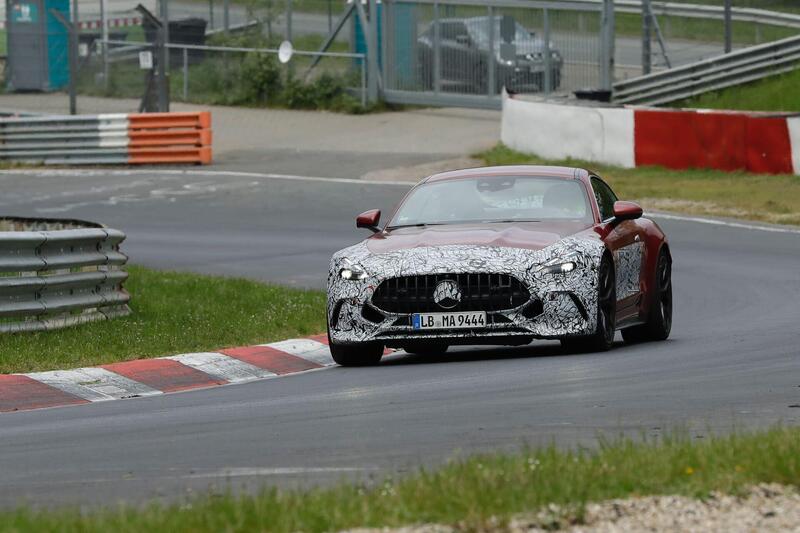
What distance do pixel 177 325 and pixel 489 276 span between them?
371 cm

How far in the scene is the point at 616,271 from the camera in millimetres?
12969

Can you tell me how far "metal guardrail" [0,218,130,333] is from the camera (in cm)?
1382

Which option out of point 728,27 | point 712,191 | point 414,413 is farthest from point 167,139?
point 414,413

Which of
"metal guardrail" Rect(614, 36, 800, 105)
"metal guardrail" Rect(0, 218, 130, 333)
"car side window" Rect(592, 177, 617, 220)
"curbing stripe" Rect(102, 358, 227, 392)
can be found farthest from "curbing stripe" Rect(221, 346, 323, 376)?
"metal guardrail" Rect(614, 36, 800, 105)

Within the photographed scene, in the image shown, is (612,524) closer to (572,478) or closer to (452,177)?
(572,478)

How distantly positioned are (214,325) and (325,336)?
929 mm

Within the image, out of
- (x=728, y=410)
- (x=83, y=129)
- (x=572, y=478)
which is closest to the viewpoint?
(x=572, y=478)

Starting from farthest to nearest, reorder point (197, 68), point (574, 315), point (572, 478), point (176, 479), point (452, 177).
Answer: point (197, 68) → point (452, 177) → point (574, 315) → point (176, 479) → point (572, 478)

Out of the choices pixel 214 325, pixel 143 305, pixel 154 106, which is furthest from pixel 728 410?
pixel 154 106

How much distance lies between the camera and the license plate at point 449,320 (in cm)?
1201

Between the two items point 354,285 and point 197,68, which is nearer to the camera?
point 354,285

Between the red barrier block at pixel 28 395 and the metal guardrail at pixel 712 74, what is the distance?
25.7 meters

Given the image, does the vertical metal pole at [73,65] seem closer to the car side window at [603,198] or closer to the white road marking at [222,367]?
the car side window at [603,198]

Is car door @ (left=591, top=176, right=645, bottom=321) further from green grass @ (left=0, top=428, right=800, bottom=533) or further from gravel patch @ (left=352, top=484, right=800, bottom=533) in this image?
gravel patch @ (left=352, top=484, right=800, bottom=533)
